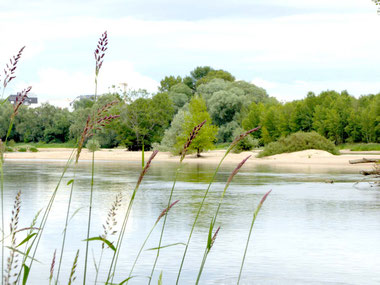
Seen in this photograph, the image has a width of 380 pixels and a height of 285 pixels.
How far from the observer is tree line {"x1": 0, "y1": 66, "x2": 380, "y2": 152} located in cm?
5275

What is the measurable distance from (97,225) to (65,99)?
12882cm

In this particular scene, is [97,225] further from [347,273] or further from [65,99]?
[65,99]

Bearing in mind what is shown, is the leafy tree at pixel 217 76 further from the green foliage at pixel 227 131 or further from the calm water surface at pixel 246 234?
the calm water surface at pixel 246 234

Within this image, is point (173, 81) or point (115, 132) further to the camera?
point (173, 81)

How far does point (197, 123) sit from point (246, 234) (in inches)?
1455

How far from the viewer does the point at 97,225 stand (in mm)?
12055

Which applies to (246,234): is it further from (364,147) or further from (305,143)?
(364,147)

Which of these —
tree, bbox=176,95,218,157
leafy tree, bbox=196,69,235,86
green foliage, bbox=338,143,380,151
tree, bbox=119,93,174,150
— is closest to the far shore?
Result: tree, bbox=176,95,218,157

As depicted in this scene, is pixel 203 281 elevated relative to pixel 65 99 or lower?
lower

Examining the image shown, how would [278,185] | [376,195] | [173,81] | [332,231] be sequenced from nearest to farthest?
[332,231], [376,195], [278,185], [173,81]

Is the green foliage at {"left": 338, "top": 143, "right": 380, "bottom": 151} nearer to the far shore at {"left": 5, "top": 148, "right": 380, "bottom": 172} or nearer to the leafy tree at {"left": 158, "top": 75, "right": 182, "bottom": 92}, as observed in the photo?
the far shore at {"left": 5, "top": 148, "right": 380, "bottom": 172}

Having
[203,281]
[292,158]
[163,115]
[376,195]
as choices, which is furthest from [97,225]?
[163,115]

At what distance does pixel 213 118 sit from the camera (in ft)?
222

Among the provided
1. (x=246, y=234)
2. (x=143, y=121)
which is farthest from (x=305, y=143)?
(x=246, y=234)
